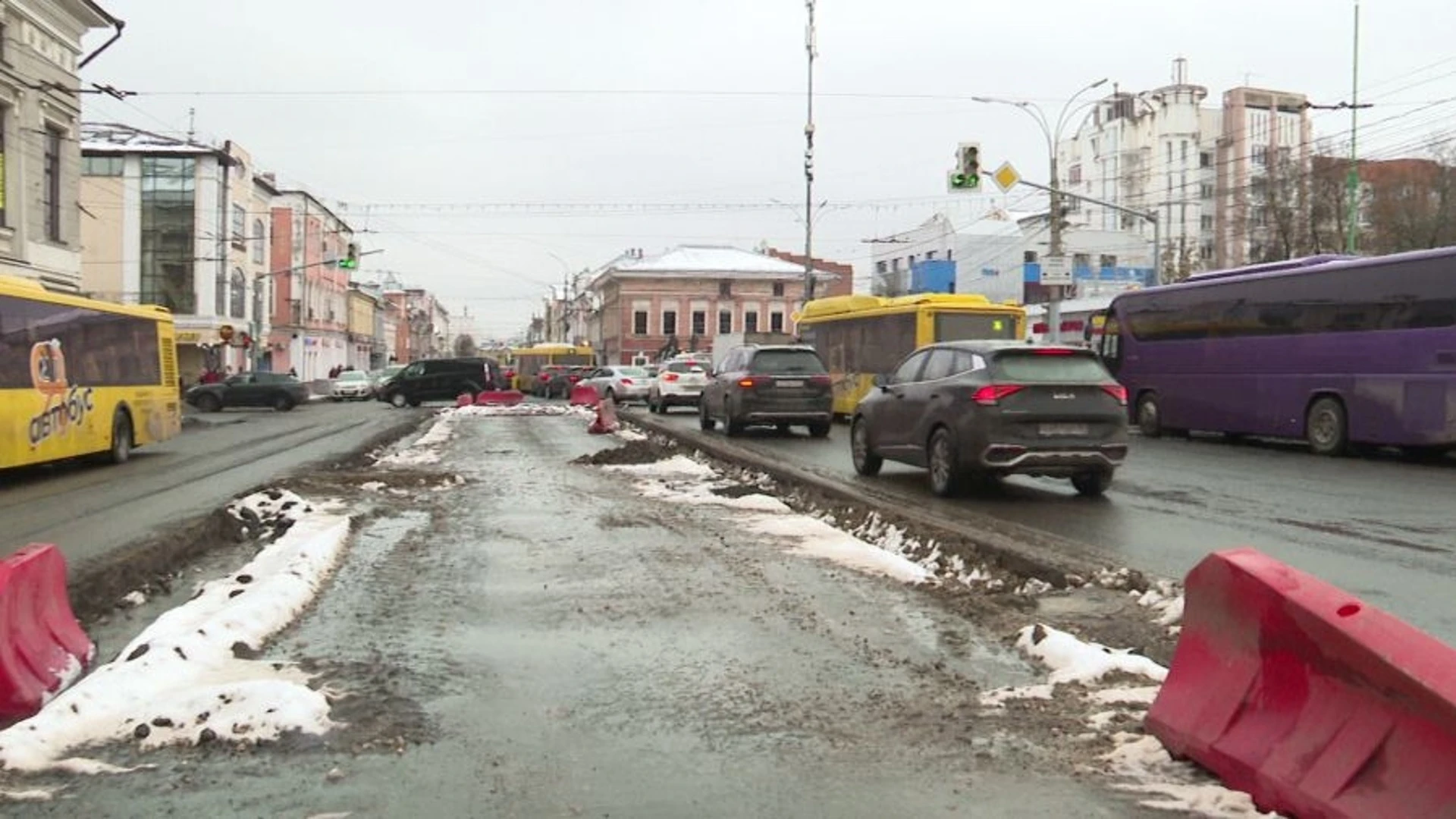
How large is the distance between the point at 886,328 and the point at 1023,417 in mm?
13459

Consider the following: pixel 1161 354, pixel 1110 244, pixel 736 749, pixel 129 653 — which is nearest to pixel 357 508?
pixel 129 653

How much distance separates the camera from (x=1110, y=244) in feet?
230

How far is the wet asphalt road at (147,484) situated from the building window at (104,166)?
31213 mm

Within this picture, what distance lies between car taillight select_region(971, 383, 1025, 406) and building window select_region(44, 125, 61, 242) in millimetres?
27562

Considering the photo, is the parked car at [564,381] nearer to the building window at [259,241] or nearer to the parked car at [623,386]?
the parked car at [623,386]

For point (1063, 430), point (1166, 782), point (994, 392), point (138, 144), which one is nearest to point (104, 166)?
point (138, 144)

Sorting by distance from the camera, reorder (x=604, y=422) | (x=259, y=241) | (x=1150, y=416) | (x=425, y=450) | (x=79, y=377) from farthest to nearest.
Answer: (x=259, y=241), (x=604, y=422), (x=1150, y=416), (x=425, y=450), (x=79, y=377)

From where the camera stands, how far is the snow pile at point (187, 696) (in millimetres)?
4027

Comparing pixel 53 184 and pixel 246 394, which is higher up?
pixel 53 184

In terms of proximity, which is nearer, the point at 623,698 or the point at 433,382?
the point at 623,698

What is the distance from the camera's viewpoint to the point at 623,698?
15.6ft

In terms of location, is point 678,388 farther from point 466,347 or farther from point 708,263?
point 466,347

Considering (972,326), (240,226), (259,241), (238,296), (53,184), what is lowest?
(972,326)

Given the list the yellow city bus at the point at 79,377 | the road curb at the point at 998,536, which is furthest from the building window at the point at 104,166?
the road curb at the point at 998,536
